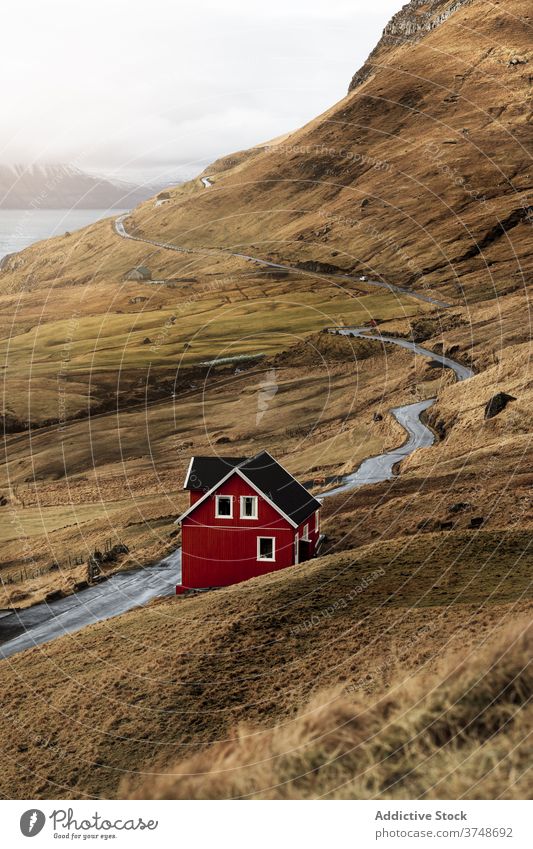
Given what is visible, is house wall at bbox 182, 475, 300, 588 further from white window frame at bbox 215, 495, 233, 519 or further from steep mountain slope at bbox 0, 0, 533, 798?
steep mountain slope at bbox 0, 0, 533, 798

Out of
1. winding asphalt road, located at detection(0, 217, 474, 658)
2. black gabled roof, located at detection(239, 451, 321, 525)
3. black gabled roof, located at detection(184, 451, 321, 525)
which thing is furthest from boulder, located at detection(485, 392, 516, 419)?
black gabled roof, located at detection(184, 451, 321, 525)

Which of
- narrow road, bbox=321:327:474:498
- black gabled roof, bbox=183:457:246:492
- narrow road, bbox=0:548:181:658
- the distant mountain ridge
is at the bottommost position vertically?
narrow road, bbox=0:548:181:658

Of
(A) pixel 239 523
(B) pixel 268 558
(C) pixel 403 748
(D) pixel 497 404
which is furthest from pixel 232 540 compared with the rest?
(D) pixel 497 404

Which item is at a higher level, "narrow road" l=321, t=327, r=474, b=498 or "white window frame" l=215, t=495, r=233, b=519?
"white window frame" l=215, t=495, r=233, b=519

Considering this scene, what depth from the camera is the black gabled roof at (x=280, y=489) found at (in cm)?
5453

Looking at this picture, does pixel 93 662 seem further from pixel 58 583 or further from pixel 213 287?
pixel 213 287

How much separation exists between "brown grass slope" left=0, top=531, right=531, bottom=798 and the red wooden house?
3331 mm

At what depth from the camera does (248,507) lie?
180 feet

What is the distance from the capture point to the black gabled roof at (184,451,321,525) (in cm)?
5467

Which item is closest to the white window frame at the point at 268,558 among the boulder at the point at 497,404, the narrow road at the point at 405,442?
the narrow road at the point at 405,442

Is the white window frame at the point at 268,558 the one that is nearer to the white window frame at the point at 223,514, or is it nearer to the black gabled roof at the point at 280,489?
the black gabled roof at the point at 280,489

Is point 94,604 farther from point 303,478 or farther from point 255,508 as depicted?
point 303,478

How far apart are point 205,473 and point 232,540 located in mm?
4313

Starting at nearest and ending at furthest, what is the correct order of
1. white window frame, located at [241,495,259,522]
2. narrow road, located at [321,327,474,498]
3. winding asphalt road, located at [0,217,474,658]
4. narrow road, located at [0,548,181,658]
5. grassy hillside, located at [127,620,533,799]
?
1. grassy hillside, located at [127,620,533,799]
2. white window frame, located at [241,495,259,522]
3. narrow road, located at [0,548,181,658]
4. winding asphalt road, located at [0,217,474,658]
5. narrow road, located at [321,327,474,498]
